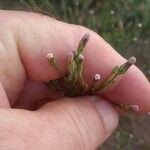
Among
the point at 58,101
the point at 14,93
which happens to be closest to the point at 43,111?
the point at 58,101

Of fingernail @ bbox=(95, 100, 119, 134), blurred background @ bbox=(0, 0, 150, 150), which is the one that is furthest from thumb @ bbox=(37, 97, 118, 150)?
blurred background @ bbox=(0, 0, 150, 150)

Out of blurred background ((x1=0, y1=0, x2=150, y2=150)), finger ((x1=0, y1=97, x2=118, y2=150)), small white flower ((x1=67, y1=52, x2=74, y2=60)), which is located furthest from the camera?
blurred background ((x1=0, y1=0, x2=150, y2=150))

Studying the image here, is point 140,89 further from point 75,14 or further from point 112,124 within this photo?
point 75,14

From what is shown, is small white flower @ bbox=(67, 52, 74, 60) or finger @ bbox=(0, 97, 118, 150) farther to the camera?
small white flower @ bbox=(67, 52, 74, 60)

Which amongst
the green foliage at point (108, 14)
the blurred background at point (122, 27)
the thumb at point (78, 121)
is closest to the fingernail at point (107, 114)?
the thumb at point (78, 121)

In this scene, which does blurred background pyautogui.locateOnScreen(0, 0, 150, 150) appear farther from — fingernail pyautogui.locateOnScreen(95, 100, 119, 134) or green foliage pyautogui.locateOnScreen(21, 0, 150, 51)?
fingernail pyautogui.locateOnScreen(95, 100, 119, 134)
